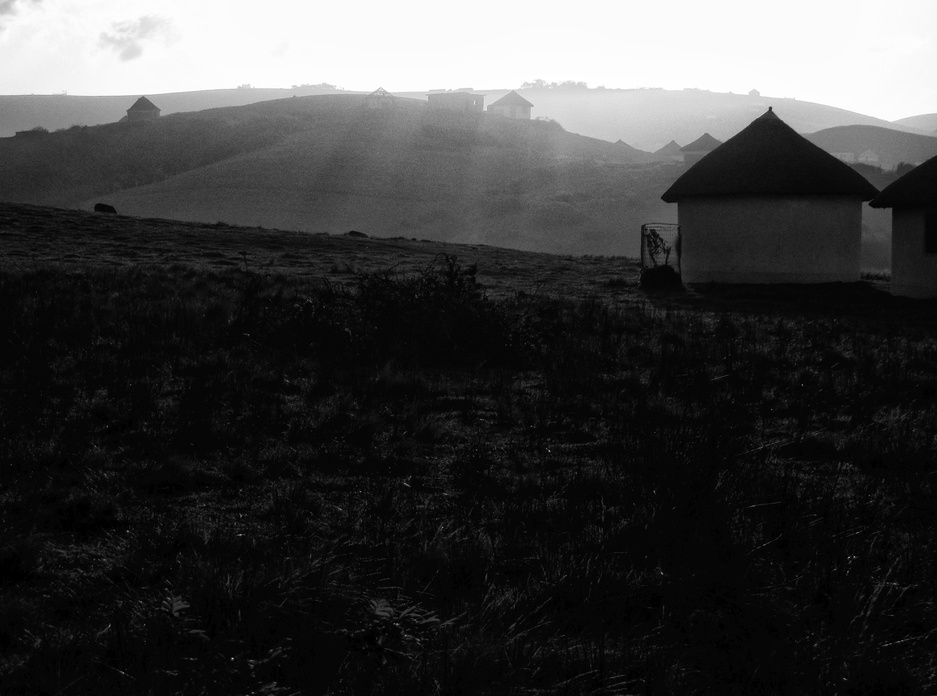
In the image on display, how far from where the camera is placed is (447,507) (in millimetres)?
5270

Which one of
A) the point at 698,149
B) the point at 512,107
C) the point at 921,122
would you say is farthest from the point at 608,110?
the point at 698,149

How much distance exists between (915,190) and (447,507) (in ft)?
58.3

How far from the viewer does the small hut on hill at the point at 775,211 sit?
22719mm

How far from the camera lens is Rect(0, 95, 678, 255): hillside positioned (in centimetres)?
5447

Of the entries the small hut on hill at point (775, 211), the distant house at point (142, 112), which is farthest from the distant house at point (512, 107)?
the small hut on hill at point (775, 211)

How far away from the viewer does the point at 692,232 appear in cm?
2419

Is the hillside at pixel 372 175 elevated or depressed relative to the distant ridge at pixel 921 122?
depressed

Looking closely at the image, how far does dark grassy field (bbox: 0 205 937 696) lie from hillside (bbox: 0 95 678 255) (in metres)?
38.9

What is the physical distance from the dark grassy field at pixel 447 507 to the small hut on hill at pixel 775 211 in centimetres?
1193

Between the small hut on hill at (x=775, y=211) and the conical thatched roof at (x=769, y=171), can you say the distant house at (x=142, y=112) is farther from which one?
the small hut on hill at (x=775, y=211)

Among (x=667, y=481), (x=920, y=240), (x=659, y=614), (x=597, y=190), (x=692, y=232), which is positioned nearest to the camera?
(x=659, y=614)

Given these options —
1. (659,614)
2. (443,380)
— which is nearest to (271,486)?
(659,614)

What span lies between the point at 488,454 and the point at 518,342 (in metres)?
4.20

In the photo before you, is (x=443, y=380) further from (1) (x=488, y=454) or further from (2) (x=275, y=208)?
(2) (x=275, y=208)
